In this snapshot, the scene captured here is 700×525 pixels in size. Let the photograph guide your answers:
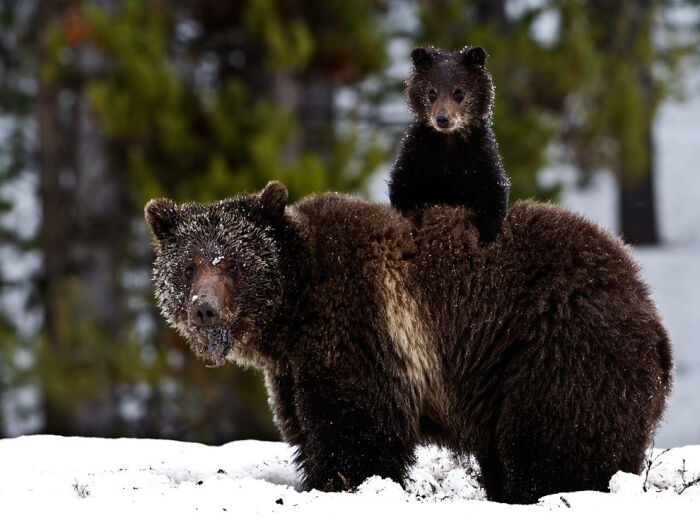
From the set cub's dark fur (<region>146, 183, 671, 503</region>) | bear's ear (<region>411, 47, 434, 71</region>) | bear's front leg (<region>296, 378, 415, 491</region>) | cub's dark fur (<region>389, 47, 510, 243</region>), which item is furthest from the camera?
bear's ear (<region>411, 47, 434, 71</region>)

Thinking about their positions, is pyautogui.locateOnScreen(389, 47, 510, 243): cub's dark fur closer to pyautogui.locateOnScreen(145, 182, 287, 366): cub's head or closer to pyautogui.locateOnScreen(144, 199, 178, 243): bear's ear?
pyautogui.locateOnScreen(145, 182, 287, 366): cub's head

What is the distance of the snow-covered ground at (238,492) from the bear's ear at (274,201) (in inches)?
60.5

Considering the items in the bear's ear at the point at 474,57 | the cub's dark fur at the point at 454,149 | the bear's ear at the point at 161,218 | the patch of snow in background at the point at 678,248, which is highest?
the bear's ear at the point at 474,57

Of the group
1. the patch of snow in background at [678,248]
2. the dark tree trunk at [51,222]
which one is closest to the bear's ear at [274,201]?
the patch of snow in background at [678,248]

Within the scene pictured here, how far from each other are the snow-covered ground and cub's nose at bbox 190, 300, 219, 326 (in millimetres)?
856

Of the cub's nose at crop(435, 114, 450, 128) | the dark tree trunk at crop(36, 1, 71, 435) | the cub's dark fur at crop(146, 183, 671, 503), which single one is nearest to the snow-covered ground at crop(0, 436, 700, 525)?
the cub's dark fur at crop(146, 183, 671, 503)

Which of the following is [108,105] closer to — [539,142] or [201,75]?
[201,75]

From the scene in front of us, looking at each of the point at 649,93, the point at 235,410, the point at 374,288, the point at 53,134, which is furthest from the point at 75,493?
the point at 649,93

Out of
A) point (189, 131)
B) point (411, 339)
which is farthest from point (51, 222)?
point (411, 339)

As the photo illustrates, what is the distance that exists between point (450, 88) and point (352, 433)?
2.23 metres

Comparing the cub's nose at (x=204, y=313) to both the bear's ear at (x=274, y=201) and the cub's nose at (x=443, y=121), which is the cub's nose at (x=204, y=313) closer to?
the bear's ear at (x=274, y=201)

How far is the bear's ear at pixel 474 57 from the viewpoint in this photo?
6531 millimetres

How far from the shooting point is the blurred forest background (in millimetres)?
12734

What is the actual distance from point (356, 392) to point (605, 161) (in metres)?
12.9
